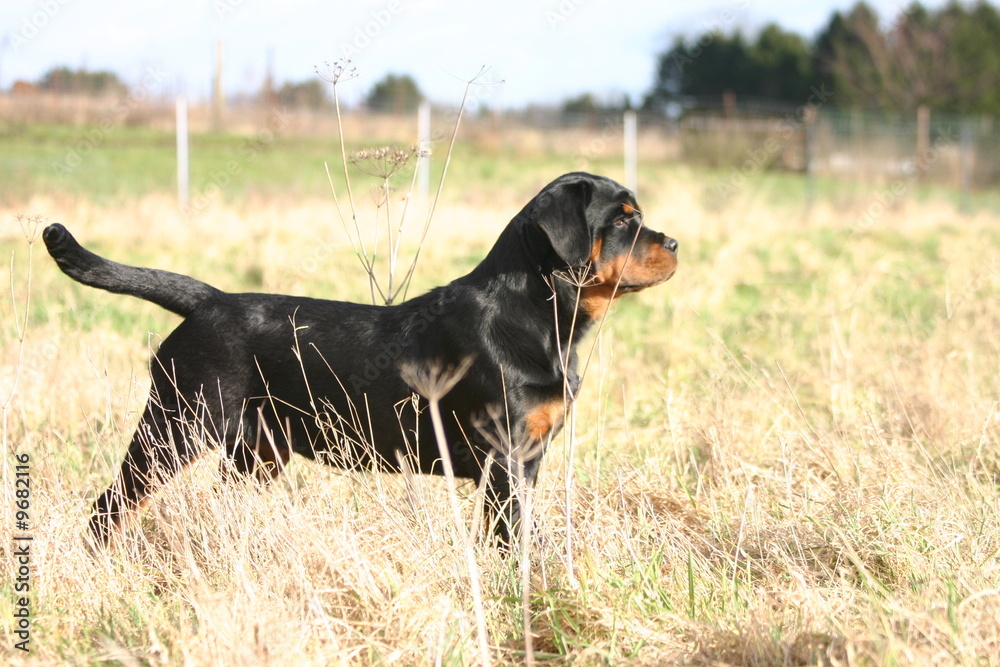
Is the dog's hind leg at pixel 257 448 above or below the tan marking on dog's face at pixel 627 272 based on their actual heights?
below

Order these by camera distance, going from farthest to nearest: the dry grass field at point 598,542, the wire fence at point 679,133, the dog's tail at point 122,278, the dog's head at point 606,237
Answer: the wire fence at point 679,133 < the dog's head at point 606,237 < the dog's tail at point 122,278 < the dry grass field at point 598,542

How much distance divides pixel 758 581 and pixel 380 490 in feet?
4.07

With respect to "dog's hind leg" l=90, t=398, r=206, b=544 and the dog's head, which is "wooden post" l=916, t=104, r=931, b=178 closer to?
the dog's head

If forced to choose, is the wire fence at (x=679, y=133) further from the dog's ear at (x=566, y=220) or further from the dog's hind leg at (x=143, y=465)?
the dog's hind leg at (x=143, y=465)

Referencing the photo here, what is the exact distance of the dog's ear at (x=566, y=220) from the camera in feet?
10.3

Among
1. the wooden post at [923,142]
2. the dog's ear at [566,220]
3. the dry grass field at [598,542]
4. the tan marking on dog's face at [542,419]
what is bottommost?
the dry grass field at [598,542]

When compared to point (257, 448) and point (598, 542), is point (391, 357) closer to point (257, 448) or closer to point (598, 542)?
point (257, 448)

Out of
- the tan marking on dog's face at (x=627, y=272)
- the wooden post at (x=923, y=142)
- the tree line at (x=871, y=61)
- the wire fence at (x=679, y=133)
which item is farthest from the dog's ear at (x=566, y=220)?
the tree line at (x=871, y=61)

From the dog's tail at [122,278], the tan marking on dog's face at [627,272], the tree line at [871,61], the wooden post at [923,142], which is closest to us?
the dog's tail at [122,278]

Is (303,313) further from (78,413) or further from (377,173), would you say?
(78,413)

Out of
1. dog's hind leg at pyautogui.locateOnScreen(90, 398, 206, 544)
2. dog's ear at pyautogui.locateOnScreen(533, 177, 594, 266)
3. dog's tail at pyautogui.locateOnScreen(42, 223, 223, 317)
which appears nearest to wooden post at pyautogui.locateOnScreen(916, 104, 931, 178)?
dog's ear at pyautogui.locateOnScreen(533, 177, 594, 266)

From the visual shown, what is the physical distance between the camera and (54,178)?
16.1 m

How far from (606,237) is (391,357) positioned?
0.93m

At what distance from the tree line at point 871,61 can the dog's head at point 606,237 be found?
27.4 metres
